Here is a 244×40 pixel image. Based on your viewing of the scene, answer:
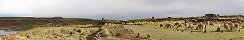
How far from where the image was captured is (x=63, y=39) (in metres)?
39.9

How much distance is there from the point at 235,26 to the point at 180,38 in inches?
526

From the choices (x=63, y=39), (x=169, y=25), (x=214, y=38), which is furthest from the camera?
(x=169, y=25)

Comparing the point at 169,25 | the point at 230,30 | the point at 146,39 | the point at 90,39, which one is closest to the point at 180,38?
the point at 146,39

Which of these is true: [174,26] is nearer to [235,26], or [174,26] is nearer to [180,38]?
[235,26]

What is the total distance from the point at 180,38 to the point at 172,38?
0.56m

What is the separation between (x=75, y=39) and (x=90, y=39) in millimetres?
2394

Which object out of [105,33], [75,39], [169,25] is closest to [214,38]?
[105,33]

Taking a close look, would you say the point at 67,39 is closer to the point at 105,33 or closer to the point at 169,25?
the point at 105,33

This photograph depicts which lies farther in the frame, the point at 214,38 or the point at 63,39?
the point at 63,39

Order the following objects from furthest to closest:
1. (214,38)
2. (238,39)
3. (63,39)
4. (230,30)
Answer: (230,30), (63,39), (214,38), (238,39)

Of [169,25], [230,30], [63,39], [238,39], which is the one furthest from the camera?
[169,25]

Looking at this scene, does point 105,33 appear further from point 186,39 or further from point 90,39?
point 186,39

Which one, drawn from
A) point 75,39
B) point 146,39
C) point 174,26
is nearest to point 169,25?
point 174,26

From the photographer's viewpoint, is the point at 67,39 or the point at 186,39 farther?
the point at 67,39
